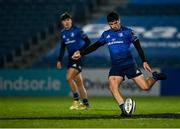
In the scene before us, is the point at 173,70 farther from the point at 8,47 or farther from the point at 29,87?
the point at 8,47

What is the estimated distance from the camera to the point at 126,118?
1203 cm

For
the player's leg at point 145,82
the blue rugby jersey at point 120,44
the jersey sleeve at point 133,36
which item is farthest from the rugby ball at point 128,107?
the jersey sleeve at point 133,36

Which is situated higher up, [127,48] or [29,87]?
[127,48]

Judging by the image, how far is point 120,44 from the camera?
12.9m

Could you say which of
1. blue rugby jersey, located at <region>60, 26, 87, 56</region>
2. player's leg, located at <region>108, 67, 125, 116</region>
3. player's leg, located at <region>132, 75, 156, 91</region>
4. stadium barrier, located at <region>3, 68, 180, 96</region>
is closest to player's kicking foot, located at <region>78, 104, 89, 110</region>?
blue rugby jersey, located at <region>60, 26, 87, 56</region>

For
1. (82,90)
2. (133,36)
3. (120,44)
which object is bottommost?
(82,90)

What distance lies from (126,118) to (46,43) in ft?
59.6

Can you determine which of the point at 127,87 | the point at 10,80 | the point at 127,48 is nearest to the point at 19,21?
the point at 10,80

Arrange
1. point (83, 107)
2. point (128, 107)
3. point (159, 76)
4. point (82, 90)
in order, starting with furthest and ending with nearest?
point (82, 90)
point (83, 107)
point (159, 76)
point (128, 107)

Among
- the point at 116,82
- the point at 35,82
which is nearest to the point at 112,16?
the point at 116,82

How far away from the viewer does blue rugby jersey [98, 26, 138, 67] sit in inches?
507

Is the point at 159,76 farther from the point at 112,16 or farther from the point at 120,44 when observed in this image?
the point at 112,16

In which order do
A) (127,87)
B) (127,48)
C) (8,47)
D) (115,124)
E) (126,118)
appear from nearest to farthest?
(115,124), (126,118), (127,48), (127,87), (8,47)

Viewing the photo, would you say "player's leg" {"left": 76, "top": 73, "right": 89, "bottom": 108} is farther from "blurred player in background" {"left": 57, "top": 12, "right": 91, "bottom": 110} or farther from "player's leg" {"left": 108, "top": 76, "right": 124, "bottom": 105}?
"player's leg" {"left": 108, "top": 76, "right": 124, "bottom": 105}
